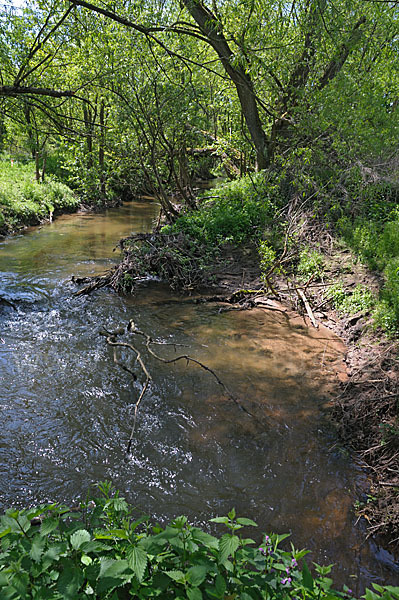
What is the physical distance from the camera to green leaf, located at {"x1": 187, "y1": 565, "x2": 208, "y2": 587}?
68.8 inches

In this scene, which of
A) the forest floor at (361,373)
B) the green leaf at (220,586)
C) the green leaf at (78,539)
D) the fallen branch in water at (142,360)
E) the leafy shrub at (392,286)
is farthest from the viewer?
the leafy shrub at (392,286)

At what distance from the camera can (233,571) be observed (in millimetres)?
1916

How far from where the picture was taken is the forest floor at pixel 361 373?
Result: 3742 mm

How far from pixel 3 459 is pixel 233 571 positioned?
326 cm

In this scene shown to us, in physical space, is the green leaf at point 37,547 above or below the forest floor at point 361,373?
above

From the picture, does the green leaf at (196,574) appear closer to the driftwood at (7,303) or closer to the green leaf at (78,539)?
the green leaf at (78,539)

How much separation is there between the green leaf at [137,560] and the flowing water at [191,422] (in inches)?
79.3

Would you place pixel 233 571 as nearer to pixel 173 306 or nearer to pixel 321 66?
pixel 173 306

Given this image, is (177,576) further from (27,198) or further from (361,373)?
(27,198)

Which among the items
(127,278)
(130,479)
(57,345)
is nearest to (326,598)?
(130,479)

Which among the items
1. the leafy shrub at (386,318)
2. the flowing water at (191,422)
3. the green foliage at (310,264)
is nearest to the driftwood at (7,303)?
the flowing water at (191,422)

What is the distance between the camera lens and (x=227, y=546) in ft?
6.25

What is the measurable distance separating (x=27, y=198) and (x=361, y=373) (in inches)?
622

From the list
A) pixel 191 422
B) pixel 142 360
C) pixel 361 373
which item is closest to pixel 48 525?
pixel 191 422
